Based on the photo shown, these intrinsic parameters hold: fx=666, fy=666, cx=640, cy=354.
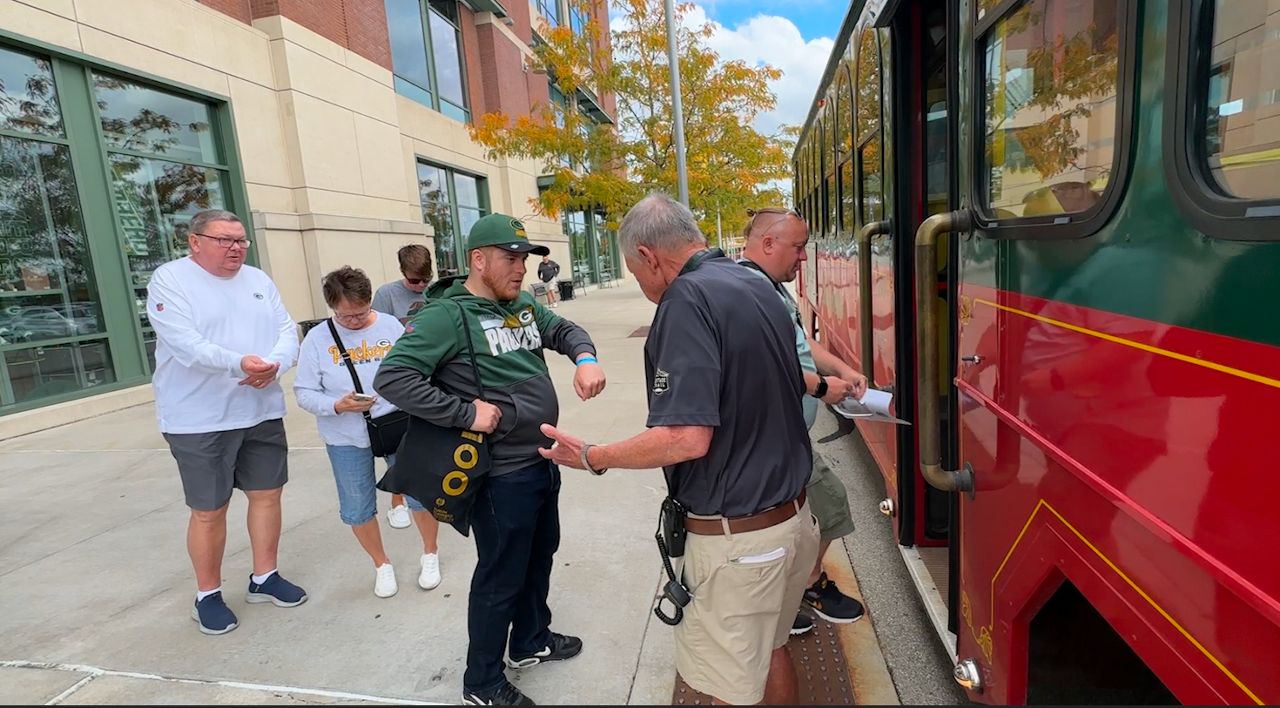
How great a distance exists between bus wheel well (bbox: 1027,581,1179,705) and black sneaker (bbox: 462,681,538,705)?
168cm

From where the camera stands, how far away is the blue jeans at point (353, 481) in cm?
324

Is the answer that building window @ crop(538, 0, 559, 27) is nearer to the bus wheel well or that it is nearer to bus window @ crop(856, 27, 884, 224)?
bus window @ crop(856, 27, 884, 224)

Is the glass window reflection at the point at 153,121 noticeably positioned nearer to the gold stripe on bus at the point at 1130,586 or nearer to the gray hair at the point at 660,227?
the gray hair at the point at 660,227

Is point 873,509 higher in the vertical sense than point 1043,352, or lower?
lower

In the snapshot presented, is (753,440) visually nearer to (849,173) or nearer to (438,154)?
(849,173)

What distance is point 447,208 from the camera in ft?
53.2

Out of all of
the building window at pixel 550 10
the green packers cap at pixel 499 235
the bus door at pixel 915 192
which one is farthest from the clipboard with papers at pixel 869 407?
the building window at pixel 550 10

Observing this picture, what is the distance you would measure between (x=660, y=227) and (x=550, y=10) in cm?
2674

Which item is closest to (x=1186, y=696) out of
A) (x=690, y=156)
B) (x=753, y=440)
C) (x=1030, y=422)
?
(x=1030, y=422)

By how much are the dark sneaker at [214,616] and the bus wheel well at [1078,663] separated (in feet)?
10.8

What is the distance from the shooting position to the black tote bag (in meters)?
2.22

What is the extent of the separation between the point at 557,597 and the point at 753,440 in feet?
6.28

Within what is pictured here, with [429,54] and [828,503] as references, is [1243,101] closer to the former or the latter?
[828,503]

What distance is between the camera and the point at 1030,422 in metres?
1.63
